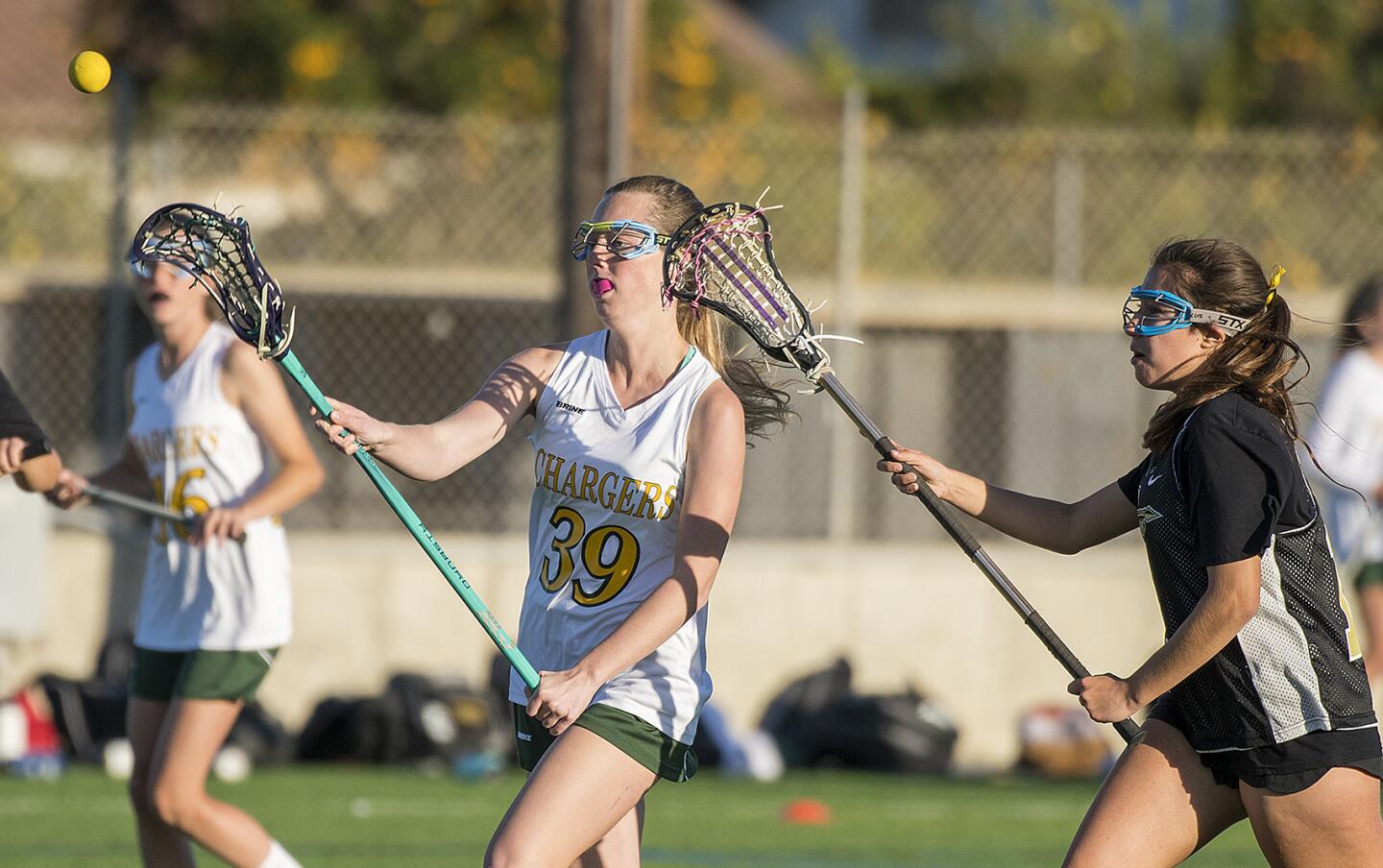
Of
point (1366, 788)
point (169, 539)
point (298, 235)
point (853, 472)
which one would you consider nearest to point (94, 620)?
point (298, 235)

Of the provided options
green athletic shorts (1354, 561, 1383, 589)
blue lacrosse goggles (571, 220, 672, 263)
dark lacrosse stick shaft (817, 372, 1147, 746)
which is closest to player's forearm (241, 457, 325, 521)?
blue lacrosse goggles (571, 220, 672, 263)

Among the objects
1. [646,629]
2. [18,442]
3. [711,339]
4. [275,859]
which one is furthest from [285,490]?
[646,629]

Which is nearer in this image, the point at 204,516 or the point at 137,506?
the point at 137,506

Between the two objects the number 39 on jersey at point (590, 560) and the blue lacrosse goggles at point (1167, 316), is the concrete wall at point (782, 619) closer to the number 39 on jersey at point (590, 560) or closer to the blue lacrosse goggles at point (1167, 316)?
the number 39 on jersey at point (590, 560)

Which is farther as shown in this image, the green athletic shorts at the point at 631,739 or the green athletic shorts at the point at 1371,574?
the green athletic shorts at the point at 1371,574

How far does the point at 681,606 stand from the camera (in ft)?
14.2

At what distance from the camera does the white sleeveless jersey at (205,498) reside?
20.7 feet

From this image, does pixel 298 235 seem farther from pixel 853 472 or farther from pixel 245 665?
pixel 245 665

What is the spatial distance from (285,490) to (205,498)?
1.06 feet

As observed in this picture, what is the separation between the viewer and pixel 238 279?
14.4 ft

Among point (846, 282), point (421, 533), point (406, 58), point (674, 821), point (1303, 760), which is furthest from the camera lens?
point (406, 58)

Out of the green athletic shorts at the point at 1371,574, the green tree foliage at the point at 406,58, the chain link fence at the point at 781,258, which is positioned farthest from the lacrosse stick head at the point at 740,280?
Result: the green tree foliage at the point at 406,58

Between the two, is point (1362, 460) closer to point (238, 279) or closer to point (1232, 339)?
point (1232, 339)

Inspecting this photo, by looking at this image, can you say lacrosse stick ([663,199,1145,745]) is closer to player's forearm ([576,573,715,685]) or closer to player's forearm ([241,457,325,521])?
player's forearm ([576,573,715,685])
